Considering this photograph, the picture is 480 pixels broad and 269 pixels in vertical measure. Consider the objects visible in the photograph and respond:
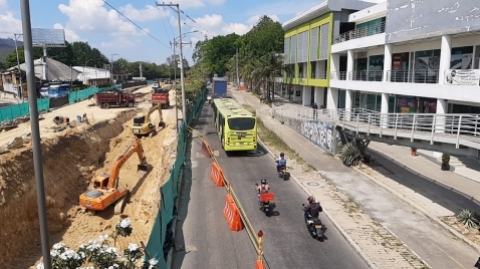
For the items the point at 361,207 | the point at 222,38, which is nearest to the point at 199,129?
the point at 361,207

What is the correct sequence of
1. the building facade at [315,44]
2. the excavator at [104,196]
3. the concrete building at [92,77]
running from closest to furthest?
1. the excavator at [104,196]
2. the building facade at [315,44]
3. the concrete building at [92,77]

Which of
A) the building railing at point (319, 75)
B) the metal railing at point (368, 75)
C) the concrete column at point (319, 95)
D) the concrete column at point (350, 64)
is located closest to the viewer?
the metal railing at point (368, 75)

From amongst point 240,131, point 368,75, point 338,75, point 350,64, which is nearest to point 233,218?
point 240,131

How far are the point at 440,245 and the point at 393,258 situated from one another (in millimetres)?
2444

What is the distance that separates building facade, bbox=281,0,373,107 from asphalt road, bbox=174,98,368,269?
2596 centimetres

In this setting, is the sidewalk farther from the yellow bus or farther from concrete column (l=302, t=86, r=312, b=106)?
concrete column (l=302, t=86, r=312, b=106)

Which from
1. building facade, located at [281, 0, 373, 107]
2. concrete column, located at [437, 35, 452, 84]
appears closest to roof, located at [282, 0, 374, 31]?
building facade, located at [281, 0, 373, 107]

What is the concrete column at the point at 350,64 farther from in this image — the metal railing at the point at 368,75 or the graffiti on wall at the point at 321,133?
the graffiti on wall at the point at 321,133

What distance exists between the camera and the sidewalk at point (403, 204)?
1347cm

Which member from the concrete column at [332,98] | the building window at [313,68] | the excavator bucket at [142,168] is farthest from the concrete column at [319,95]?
the excavator bucket at [142,168]

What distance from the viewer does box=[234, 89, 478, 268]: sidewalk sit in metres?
13.5

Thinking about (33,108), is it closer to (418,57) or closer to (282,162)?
(282,162)

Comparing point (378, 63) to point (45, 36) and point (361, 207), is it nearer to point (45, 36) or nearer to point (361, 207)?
point (361, 207)

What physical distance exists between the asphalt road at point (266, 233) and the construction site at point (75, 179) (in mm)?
3711
